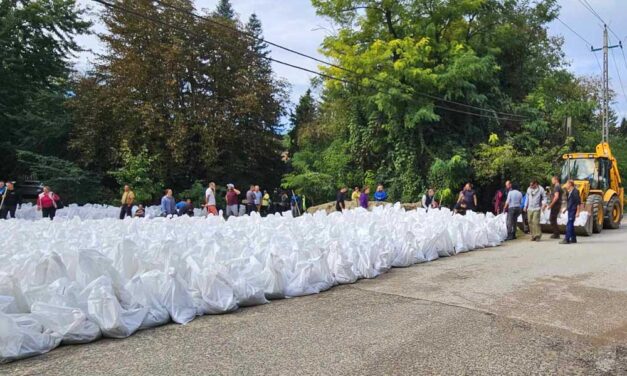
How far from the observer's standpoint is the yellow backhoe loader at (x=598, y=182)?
14670 mm

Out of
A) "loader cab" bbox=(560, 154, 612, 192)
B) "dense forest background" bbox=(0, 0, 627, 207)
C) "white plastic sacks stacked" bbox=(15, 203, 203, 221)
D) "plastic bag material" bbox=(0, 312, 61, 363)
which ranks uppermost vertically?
"dense forest background" bbox=(0, 0, 627, 207)

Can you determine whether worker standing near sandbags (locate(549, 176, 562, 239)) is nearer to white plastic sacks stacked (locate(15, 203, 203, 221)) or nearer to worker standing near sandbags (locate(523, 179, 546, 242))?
worker standing near sandbags (locate(523, 179, 546, 242))

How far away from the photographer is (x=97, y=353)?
4109mm

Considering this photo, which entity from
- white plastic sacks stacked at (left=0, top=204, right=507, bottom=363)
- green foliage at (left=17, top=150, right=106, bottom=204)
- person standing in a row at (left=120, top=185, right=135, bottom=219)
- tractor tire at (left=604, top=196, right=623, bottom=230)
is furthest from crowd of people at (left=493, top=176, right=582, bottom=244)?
green foliage at (left=17, top=150, right=106, bottom=204)

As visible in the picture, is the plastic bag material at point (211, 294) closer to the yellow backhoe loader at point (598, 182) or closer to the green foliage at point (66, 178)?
the yellow backhoe loader at point (598, 182)

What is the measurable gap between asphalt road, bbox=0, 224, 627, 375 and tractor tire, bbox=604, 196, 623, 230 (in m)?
9.47

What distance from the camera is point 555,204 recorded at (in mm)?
12422

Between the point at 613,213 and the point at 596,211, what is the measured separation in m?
2.46

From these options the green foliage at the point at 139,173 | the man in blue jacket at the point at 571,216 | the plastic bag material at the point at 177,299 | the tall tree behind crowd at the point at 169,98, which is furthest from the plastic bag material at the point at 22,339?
the tall tree behind crowd at the point at 169,98

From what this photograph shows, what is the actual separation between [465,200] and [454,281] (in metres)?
8.59

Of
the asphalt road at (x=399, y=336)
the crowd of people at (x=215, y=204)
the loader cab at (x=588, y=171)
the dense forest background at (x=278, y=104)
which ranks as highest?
the dense forest background at (x=278, y=104)

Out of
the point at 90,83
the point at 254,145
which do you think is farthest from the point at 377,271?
the point at 90,83

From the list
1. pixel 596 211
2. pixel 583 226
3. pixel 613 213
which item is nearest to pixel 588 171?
pixel 613 213

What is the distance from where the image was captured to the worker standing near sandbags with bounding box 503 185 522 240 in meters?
12.5
